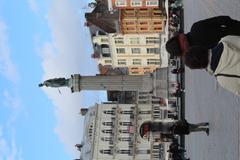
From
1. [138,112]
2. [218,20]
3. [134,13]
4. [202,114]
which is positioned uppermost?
[134,13]

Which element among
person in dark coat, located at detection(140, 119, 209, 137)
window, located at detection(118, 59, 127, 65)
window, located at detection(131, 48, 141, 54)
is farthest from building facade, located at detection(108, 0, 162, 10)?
person in dark coat, located at detection(140, 119, 209, 137)

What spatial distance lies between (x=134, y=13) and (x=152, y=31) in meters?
4.00

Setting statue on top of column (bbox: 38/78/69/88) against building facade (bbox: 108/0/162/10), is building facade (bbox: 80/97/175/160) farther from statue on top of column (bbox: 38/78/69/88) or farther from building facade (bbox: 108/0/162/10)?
statue on top of column (bbox: 38/78/69/88)

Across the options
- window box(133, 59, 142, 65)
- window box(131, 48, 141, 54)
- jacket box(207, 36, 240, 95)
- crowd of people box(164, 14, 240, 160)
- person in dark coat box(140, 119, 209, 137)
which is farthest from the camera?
window box(133, 59, 142, 65)

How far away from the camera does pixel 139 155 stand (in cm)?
7738

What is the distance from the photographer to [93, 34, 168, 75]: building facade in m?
89.8

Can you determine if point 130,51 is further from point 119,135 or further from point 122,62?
point 119,135

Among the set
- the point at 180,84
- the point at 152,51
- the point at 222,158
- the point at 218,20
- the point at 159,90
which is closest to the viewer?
the point at 218,20

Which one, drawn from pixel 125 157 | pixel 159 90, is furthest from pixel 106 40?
pixel 159 90

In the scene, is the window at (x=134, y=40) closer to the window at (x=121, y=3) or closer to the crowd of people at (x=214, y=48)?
the window at (x=121, y=3)

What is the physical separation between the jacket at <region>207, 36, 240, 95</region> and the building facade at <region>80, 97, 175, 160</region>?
220ft

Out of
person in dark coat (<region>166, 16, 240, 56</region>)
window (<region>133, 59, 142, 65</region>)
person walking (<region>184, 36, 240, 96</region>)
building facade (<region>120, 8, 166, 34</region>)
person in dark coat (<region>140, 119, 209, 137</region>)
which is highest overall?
building facade (<region>120, 8, 166, 34</region>)

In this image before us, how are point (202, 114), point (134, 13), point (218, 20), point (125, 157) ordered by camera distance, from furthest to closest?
point (134, 13)
point (125, 157)
point (202, 114)
point (218, 20)

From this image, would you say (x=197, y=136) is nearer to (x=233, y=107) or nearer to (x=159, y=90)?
(x=233, y=107)
